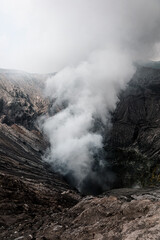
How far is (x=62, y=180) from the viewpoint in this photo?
10275 cm

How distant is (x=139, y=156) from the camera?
15488cm

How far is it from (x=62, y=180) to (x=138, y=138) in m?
87.8

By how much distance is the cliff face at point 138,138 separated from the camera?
143250 mm

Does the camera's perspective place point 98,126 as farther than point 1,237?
Yes

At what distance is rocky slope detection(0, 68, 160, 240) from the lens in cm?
1650

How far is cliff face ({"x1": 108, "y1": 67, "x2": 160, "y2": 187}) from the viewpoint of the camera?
143 m

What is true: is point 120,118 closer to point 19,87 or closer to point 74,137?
point 74,137

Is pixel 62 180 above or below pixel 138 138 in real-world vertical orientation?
below

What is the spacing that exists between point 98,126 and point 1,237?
179m

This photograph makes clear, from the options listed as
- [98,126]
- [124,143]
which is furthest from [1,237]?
[98,126]

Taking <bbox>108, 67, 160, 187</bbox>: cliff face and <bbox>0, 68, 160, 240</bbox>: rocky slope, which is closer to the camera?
<bbox>0, 68, 160, 240</bbox>: rocky slope

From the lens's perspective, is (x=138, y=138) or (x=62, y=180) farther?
(x=138, y=138)

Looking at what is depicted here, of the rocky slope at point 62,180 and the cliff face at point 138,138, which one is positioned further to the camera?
the cliff face at point 138,138

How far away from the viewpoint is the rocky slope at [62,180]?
650 inches
